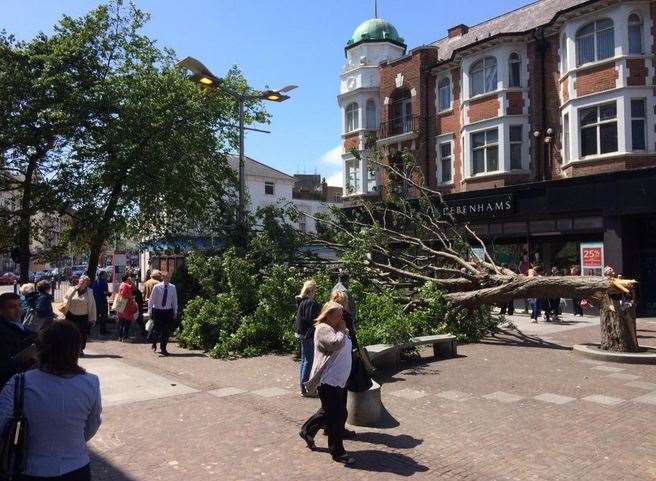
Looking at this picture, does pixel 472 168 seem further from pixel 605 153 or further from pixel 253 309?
pixel 253 309

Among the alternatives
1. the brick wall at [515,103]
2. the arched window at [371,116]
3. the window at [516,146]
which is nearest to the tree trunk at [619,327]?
the window at [516,146]

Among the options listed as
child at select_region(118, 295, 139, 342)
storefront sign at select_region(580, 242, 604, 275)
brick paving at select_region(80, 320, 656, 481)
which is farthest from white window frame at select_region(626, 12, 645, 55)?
child at select_region(118, 295, 139, 342)

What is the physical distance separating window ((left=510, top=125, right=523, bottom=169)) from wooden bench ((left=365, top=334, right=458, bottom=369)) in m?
12.5

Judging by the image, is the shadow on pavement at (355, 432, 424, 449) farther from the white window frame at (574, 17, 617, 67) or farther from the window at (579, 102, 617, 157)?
the white window frame at (574, 17, 617, 67)

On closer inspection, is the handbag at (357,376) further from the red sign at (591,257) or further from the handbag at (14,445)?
the red sign at (591,257)

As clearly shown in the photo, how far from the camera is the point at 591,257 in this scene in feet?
61.4

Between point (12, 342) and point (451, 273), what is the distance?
37.7 ft

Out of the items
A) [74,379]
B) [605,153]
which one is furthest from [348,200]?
[74,379]

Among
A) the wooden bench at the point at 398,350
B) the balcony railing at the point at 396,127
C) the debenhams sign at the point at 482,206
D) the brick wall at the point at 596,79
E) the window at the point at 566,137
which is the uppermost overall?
the balcony railing at the point at 396,127

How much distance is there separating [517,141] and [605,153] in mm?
3726

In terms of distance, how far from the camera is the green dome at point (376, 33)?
28.7 m

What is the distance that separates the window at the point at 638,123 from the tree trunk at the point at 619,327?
9.52m

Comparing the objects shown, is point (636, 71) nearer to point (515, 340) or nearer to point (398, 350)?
point (515, 340)

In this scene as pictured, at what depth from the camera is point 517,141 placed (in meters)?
21.6
